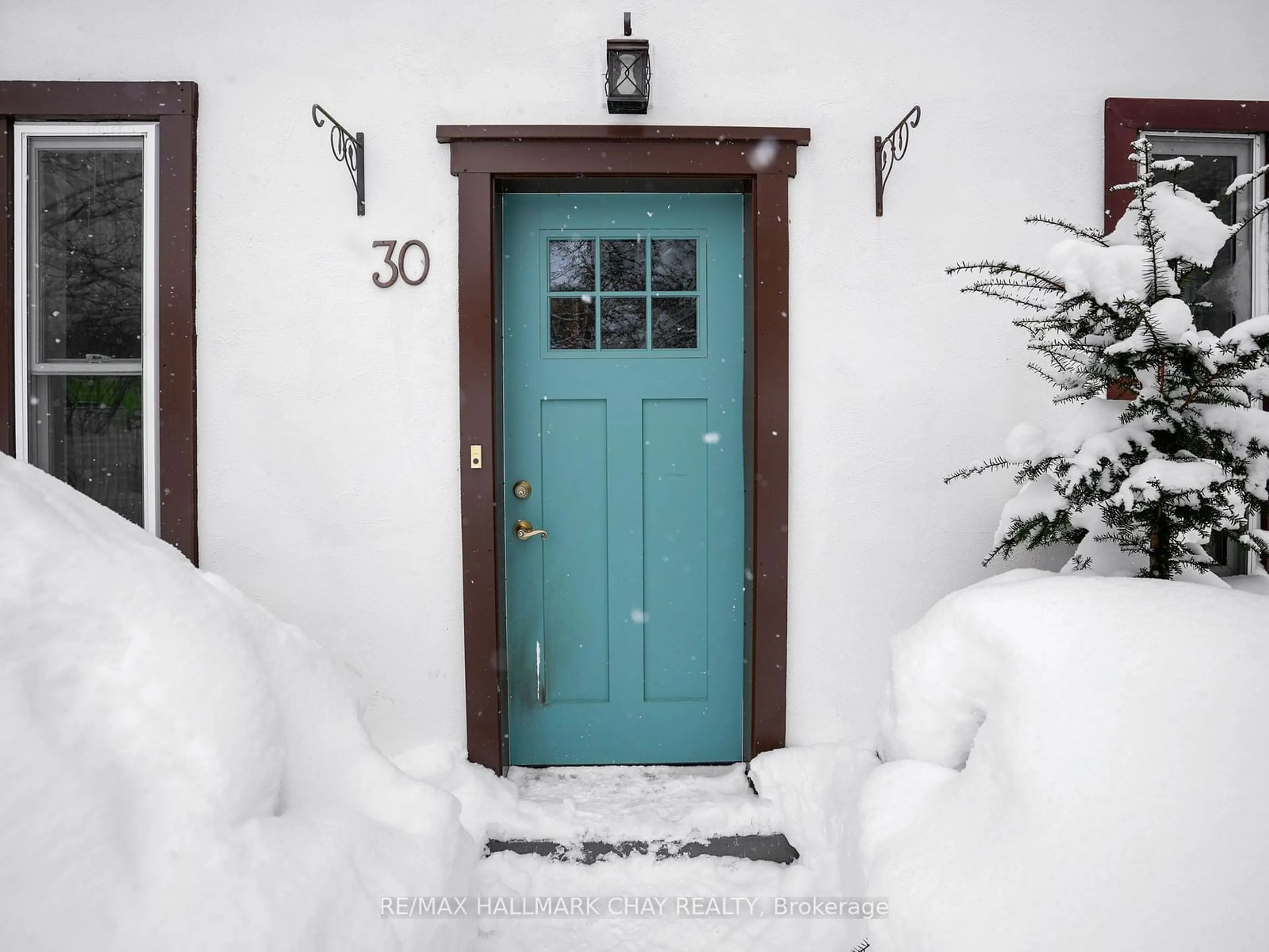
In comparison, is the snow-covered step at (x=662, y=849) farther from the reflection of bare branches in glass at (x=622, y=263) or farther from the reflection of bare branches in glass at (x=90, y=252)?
the reflection of bare branches in glass at (x=90, y=252)

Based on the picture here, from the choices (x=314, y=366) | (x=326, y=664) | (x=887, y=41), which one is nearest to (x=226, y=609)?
(x=326, y=664)

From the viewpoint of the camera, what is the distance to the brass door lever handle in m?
2.75

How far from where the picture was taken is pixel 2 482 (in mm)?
1139

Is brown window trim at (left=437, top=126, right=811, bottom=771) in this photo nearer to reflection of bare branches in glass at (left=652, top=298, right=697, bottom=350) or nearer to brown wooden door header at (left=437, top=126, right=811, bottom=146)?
brown wooden door header at (left=437, top=126, right=811, bottom=146)

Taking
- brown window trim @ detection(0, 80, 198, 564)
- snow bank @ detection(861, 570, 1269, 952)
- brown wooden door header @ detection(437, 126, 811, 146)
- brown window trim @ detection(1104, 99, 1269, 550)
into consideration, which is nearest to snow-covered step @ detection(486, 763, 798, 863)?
snow bank @ detection(861, 570, 1269, 952)

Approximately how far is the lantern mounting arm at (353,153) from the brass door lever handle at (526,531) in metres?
1.38

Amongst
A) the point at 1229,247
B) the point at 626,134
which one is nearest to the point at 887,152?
the point at 626,134

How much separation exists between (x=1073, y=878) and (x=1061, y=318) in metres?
1.56

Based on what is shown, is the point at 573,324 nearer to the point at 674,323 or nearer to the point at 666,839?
the point at 674,323

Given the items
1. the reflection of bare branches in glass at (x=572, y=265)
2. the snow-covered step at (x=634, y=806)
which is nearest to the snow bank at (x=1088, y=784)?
the snow-covered step at (x=634, y=806)

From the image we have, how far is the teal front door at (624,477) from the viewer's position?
2.75 metres

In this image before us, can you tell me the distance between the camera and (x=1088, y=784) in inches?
51.7

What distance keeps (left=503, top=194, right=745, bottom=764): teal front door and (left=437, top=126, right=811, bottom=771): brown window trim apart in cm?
15

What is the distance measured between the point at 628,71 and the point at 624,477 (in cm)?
154
